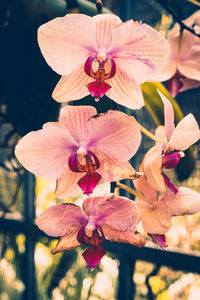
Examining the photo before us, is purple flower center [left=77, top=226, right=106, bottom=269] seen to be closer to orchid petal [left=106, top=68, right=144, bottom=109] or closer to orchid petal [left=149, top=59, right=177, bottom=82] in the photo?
orchid petal [left=106, top=68, right=144, bottom=109]

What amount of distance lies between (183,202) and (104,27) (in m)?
0.20

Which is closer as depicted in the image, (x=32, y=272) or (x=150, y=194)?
(x=150, y=194)

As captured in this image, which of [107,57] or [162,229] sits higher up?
[107,57]

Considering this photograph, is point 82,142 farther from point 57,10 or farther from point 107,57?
point 57,10

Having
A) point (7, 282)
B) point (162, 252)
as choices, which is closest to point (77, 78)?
point (162, 252)

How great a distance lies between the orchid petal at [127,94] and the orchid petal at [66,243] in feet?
0.48

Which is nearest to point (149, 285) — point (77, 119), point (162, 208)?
point (162, 208)

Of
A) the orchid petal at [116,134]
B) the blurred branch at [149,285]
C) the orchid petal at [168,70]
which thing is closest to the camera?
the orchid petal at [116,134]

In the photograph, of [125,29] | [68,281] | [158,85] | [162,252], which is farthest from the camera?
[68,281]

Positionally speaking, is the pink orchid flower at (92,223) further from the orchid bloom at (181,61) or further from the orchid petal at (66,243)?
the orchid bloom at (181,61)

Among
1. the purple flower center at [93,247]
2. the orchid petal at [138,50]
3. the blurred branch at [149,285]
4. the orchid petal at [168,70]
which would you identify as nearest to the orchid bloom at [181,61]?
the orchid petal at [168,70]

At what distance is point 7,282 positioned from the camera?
3.70 ft

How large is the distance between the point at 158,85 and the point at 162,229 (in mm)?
229

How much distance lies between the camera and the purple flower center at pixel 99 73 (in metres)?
0.29
